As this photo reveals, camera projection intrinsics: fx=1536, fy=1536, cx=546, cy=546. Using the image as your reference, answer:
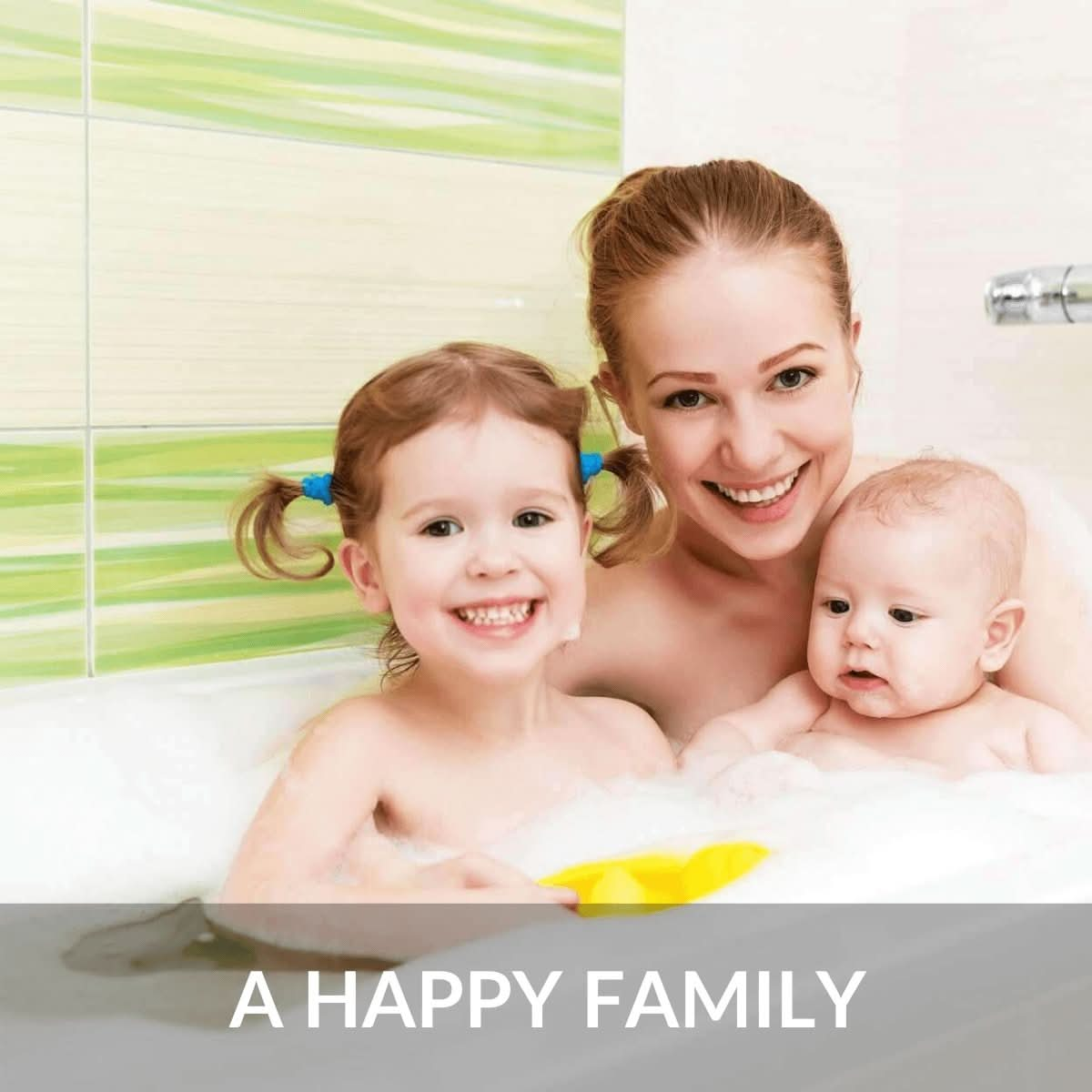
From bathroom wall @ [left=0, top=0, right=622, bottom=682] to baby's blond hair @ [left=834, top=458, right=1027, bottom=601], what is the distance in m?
0.55

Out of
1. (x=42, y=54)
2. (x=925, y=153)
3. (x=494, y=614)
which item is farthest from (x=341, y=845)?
(x=925, y=153)

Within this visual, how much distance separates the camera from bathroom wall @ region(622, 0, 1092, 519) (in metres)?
1.95

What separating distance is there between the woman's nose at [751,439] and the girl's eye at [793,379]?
0.11ft

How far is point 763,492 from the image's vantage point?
1.40 m

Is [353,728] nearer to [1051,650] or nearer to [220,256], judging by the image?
[220,256]

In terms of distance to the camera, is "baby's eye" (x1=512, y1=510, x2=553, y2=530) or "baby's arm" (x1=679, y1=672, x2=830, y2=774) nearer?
"baby's eye" (x1=512, y1=510, x2=553, y2=530)

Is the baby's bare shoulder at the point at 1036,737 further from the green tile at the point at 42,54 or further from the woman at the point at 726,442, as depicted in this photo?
the green tile at the point at 42,54

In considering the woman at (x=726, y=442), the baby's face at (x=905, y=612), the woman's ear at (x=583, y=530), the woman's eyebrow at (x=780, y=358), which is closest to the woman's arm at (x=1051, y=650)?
the woman at (x=726, y=442)

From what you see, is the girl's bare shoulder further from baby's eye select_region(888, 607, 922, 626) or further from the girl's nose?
baby's eye select_region(888, 607, 922, 626)

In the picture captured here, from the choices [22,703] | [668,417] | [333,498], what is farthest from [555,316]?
[22,703]

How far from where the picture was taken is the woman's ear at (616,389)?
57.2 inches

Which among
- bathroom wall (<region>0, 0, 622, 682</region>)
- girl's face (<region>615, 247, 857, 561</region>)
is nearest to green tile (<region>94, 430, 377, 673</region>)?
bathroom wall (<region>0, 0, 622, 682</region>)

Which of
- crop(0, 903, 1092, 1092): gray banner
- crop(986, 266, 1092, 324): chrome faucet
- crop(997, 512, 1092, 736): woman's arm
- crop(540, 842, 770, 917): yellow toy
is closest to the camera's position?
crop(0, 903, 1092, 1092): gray banner

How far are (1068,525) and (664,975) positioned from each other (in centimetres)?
97
